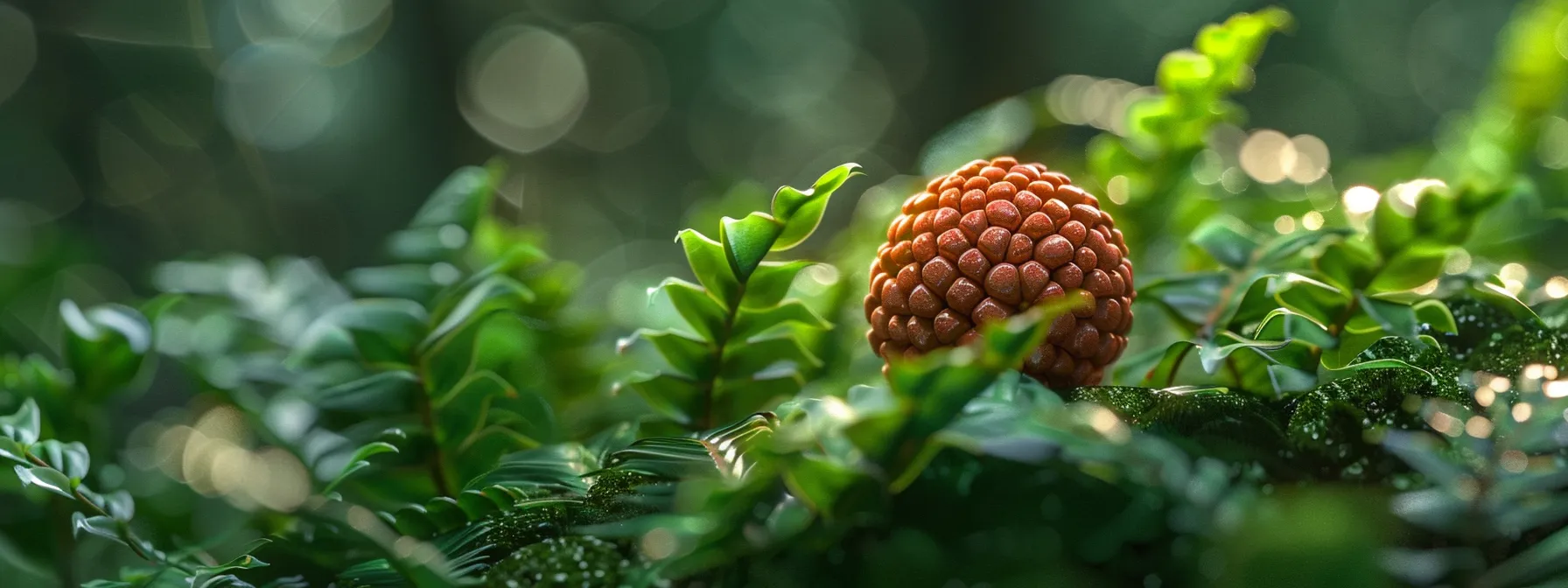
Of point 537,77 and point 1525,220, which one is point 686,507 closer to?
point 1525,220

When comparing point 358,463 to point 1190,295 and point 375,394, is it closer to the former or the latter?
point 375,394

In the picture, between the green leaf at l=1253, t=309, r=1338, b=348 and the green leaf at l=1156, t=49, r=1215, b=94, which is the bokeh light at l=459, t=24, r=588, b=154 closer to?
the green leaf at l=1156, t=49, r=1215, b=94

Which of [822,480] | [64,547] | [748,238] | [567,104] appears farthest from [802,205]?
[567,104]

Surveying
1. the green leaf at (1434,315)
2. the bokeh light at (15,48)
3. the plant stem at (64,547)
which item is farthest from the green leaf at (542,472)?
the bokeh light at (15,48)

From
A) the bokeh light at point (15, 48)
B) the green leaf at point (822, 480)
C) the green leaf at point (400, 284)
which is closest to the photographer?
the green leaf at point (822, 480)

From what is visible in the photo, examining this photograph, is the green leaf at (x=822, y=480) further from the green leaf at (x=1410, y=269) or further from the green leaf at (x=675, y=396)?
the green leaf at (x=1410, y=269)

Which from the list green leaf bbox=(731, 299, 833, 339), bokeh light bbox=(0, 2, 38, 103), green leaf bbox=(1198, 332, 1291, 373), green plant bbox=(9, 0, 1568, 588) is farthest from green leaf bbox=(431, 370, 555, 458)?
bokeh light bbox=(0, 2, 38, 103)
